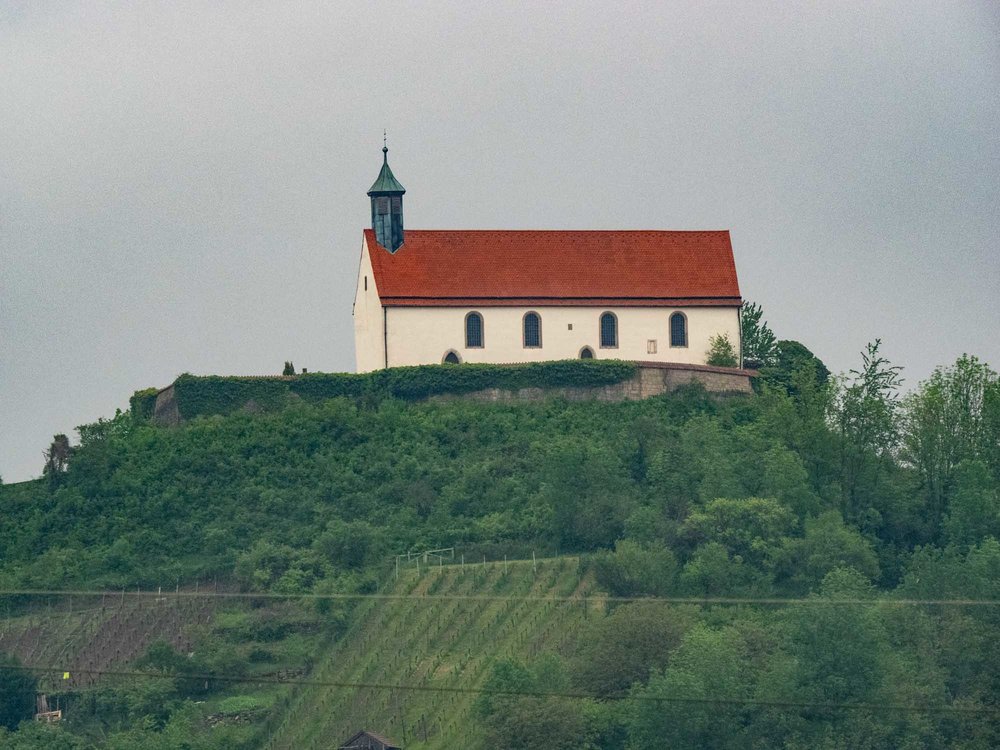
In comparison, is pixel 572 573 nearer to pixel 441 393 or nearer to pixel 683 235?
pixel 441 393

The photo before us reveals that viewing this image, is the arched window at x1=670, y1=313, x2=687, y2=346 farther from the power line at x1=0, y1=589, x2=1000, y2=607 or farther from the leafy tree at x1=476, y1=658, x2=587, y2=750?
the leafy tree at x1=476, y1=658, x2=587, y2=750

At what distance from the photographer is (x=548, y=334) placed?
87688mm

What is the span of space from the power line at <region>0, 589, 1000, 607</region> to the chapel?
44.0ft

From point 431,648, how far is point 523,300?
19348mm

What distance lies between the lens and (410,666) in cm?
7006

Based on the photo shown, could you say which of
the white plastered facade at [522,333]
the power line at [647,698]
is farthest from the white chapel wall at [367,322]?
the power line at [647,698]

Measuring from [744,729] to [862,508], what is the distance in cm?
1695

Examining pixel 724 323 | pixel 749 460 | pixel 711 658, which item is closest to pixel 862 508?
pixel 749 460

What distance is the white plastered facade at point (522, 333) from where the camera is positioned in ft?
285

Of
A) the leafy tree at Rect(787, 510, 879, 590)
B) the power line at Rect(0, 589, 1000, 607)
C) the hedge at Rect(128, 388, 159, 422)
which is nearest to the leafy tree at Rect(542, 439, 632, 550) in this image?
the power line at Rect(0, 589, 1000, 607)

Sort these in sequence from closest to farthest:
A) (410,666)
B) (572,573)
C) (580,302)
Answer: (410,666) < (572,573) < (580,302)

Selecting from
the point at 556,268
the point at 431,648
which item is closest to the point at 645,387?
the point at 556,268

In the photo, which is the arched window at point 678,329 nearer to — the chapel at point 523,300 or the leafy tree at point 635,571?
the chapel at point 523,300

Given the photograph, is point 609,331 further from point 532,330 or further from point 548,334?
point 532,330
